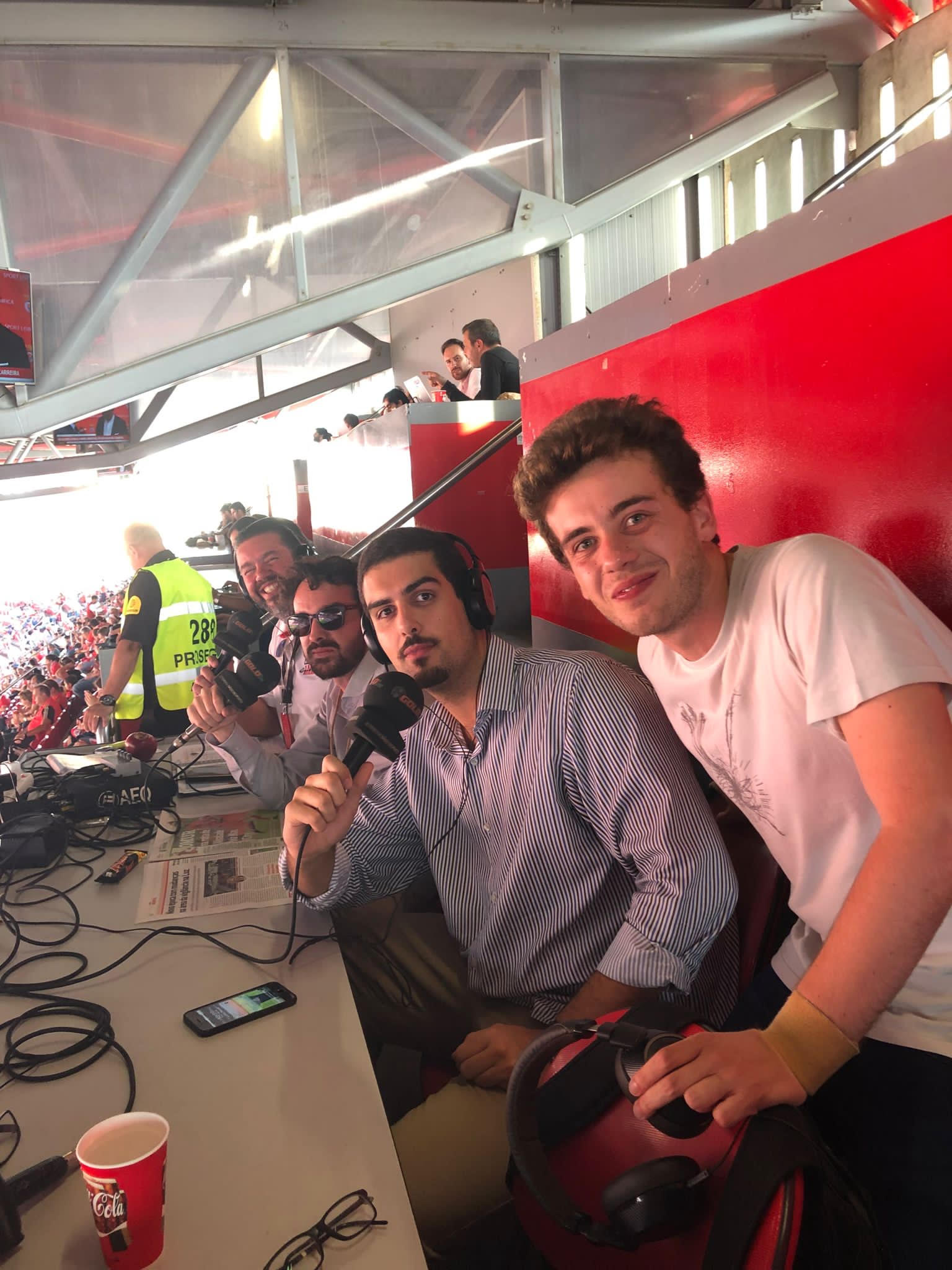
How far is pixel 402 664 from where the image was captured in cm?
173

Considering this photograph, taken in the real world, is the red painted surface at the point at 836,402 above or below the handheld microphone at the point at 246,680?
above

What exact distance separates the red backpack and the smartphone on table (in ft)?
1.34

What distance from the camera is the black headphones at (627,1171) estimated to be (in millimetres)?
823

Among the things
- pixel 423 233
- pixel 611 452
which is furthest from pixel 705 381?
pixel 423 233

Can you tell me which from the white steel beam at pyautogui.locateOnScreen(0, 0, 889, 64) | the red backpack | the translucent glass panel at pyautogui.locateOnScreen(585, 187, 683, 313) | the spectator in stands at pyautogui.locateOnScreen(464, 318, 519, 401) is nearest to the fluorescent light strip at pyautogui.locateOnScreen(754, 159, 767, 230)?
the translucent glass panel at pyautogui.locateOnScreen(585, 187, 683, 313)

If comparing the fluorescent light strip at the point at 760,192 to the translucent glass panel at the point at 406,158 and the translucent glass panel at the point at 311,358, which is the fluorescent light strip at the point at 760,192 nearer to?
the translucent glass panel at the point at 406,158

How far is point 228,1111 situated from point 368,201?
5.07 m

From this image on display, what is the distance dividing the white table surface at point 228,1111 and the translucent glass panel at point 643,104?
5067mm

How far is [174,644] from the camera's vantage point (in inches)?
179

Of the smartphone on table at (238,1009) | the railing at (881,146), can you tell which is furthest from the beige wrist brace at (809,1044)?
the railing at (881,146)

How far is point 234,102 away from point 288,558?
3109 mm

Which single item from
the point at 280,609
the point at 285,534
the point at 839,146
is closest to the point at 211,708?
the point at 280,609

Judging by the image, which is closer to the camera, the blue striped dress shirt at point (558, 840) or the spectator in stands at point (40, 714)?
the blue striped dress shirt at point (558, 840)

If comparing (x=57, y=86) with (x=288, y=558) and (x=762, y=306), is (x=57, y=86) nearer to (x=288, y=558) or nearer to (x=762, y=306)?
(x=288, y=558)
